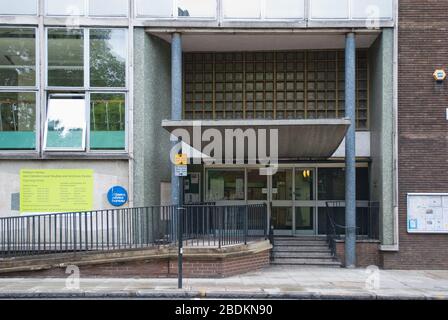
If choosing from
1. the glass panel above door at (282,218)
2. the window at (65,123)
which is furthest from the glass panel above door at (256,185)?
the window at (65,123)

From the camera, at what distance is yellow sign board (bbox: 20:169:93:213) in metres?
14.2

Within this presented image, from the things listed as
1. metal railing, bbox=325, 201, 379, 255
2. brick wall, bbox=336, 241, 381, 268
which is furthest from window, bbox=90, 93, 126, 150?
brick wall, bbox=336, 241, 381, 268

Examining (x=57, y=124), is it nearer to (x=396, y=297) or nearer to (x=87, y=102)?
(x=87, y=102)

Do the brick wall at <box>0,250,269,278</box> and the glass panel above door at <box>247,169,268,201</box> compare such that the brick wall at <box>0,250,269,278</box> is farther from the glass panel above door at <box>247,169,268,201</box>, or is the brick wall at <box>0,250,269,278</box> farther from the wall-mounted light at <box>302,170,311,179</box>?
the wall-mounted light at <box>302,170,311,179</box>

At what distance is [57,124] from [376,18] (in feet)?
30.7

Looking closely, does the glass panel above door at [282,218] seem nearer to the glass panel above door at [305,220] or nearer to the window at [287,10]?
the glass panel above door at [305,220]

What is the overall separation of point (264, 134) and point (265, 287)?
3.88 m

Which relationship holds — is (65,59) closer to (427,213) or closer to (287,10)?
(287,10)

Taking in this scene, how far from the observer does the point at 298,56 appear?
1661cm

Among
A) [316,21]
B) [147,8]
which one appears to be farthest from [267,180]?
[147,8]

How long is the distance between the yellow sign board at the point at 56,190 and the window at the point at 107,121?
3.01 ft

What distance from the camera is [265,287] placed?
11406 mm

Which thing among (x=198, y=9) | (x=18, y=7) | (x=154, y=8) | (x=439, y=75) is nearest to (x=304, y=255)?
(x=439, y=75)

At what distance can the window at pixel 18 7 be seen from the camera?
1438 centimetres
